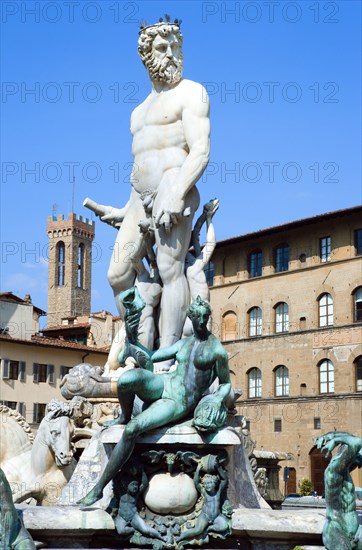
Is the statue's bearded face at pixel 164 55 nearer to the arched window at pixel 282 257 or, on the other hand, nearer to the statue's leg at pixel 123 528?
the statue's leg at pixel 123 528

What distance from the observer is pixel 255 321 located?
59.3 m

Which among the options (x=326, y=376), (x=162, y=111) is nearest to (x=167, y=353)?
(x=162, y=111)

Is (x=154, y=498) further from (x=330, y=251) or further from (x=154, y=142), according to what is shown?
(x=330, y=251)

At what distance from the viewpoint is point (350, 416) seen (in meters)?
52.2

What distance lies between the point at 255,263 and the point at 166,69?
49985 mm

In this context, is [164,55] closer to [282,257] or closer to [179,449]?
[179,449]

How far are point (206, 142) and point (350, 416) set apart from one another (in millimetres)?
44257

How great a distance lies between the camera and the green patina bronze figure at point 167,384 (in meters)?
6.15

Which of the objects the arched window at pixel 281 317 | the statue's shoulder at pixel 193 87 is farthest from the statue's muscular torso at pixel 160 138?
the arched window at pixel 281 317

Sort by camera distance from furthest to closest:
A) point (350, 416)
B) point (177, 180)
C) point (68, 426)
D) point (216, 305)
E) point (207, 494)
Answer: point (216, 305) < point (350, 416) < point (177, 180) < point (68, 426) < point (207, 494)

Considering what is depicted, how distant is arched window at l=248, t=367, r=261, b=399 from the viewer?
5781 centimetres

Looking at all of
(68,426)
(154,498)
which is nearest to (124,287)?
(68,426)

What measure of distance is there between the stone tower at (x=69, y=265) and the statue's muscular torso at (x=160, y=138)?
5060 inches

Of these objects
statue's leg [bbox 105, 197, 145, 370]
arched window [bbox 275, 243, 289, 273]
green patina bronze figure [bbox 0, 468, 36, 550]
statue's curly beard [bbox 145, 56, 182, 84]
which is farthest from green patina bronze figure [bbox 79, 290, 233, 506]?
arched window [bbox 275, 243, 289, 273]
